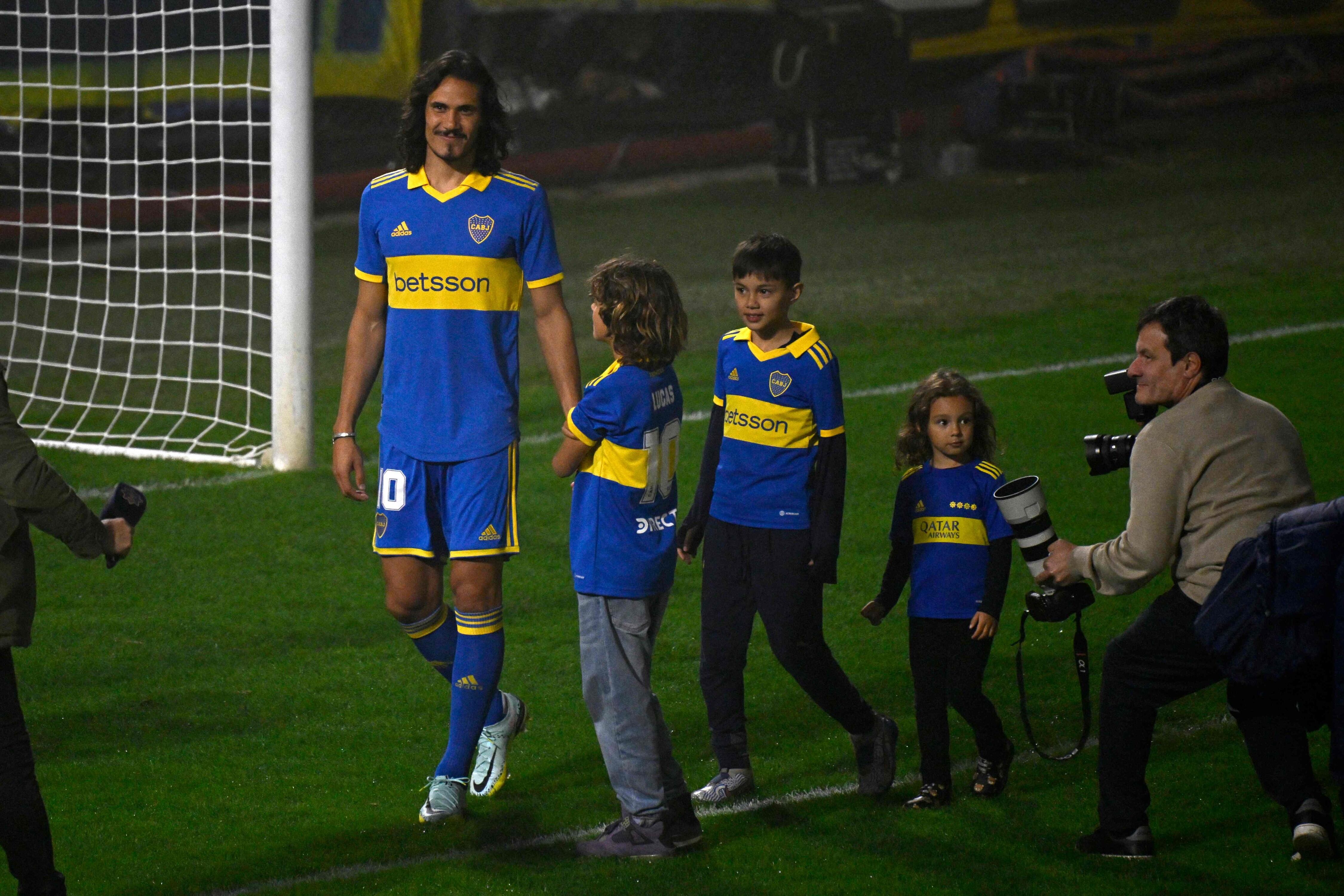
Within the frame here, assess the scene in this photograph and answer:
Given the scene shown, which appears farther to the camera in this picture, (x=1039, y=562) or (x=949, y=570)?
(x=949, y=570)

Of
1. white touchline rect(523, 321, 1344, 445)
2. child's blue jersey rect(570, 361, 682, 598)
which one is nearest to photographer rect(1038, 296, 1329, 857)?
child's blue jersey rect(570, 361, 682, 598)

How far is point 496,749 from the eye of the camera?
4.38 m

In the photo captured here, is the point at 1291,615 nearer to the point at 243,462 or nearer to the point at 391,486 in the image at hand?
the point at 391,486

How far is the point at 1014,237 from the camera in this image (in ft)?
53.1

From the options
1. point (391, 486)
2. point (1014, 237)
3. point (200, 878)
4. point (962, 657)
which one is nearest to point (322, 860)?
point (200, 878)

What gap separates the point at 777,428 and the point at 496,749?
1.18 m

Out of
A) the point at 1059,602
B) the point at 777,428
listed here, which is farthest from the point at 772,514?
the point at 1059,602

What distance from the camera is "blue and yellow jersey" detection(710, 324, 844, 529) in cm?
408

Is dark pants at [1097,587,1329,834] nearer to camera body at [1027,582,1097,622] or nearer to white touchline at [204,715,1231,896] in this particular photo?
camera body at [1027,582,1097,622]

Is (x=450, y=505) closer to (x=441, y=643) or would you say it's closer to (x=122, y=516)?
(x=441, y=643)

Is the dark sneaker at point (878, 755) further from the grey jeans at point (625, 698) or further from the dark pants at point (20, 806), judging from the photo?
the dark pants at point (20, 806)

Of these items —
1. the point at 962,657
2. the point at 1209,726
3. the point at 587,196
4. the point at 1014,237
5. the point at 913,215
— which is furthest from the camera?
the point at 587,196

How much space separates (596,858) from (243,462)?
5.36 meters

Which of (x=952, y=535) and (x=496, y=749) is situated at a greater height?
(x=952, y=535)
